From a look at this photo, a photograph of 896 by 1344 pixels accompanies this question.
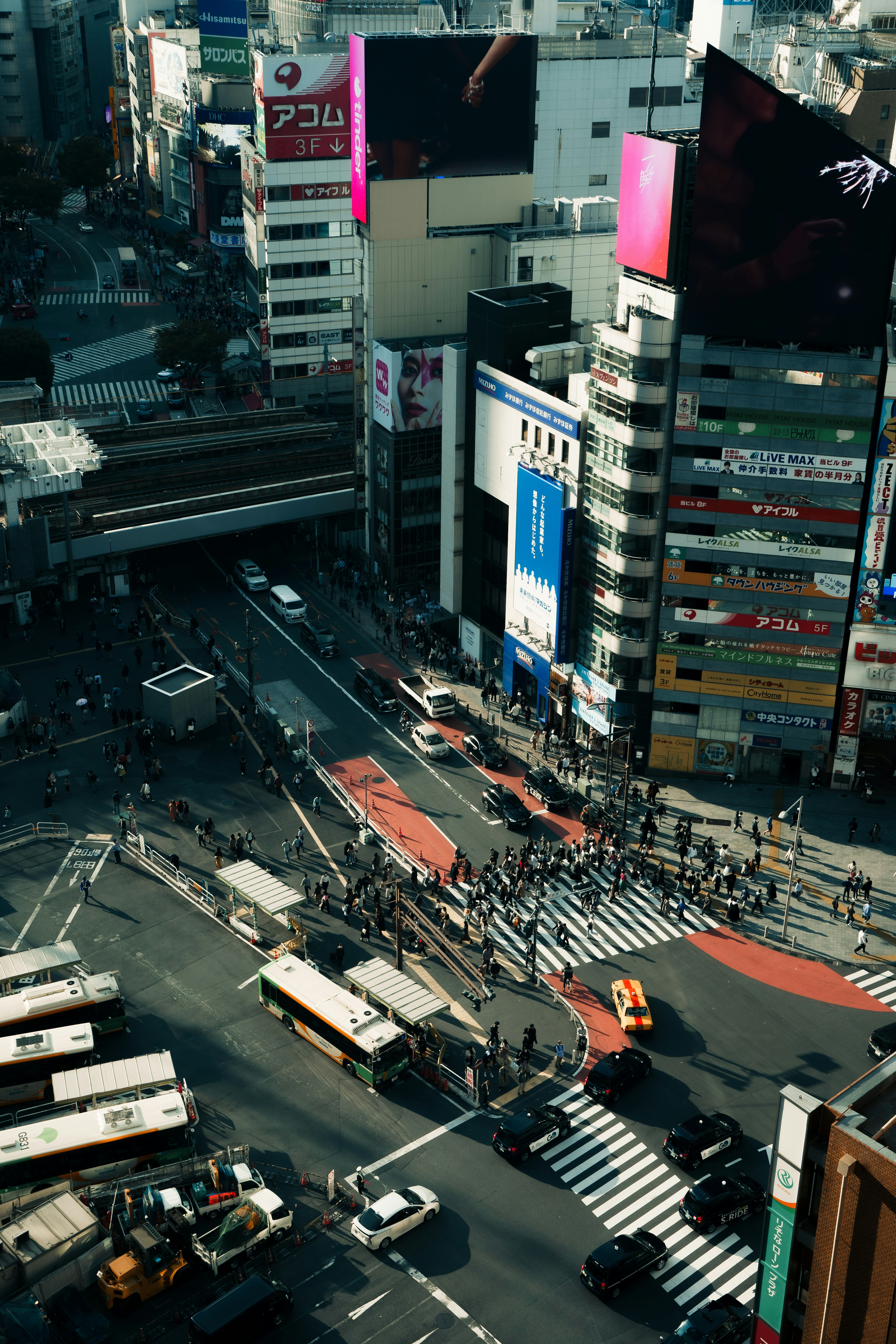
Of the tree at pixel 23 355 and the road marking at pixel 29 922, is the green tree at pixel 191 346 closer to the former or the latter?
the tree at pixel 23 355

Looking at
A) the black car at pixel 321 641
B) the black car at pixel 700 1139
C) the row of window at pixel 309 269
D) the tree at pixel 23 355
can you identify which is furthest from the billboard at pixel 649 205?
the tree at pixel 23 355

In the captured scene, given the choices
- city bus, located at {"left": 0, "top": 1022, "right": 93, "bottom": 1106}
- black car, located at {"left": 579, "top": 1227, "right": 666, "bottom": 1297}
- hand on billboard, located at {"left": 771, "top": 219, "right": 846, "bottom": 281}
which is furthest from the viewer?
hand on billboard, located at {"left": 771, "top": 219, "right": 846, "bottom": 281}

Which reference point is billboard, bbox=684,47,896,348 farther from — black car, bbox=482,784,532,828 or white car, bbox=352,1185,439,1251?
white car, bbox=352,1185,439,1251

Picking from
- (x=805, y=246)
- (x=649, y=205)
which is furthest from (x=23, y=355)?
(x=805, y=246)

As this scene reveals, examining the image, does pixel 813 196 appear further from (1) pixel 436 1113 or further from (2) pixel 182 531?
(2) pixel 182 531

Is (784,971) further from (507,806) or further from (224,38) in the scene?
(224,38)

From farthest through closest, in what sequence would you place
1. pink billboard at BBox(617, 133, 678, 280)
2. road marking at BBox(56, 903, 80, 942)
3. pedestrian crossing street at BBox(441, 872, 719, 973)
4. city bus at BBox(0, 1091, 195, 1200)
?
pink billboard at BBox(617, 133, 678, 280), road marking at BBox(56, 903, 80, 942), pedestrian crossing street at BBox(441, 872, 719, 973), city bus at BBox(0, 1091, 195, 1200)

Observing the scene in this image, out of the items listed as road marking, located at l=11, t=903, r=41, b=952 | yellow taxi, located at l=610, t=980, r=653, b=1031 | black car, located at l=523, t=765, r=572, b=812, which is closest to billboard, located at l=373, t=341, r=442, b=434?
black car, located at l=523, t=765, r=572, b=812

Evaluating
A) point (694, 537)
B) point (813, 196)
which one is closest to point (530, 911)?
point (694, 537)

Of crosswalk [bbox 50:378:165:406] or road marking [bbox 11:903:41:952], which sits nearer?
road marking [bbox 11:903:41:952]
